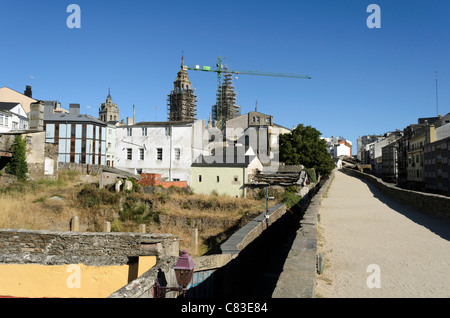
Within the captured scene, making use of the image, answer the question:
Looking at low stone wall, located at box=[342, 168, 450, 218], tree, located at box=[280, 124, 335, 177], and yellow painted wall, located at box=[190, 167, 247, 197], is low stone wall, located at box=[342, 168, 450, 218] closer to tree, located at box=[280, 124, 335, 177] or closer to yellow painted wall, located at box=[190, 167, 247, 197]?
yellow painted wall, located at box=[190, 167, 247, 197]

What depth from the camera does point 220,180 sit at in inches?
1335

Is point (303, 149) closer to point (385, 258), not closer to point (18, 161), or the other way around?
point (18, 161)

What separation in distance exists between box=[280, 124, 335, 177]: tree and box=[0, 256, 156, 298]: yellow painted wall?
38723mm

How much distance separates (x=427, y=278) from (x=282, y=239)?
32.8 feet

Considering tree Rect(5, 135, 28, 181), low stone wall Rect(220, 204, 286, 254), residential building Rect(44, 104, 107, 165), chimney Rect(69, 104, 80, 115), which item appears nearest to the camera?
low stone wall Rect(220, 204, 286, 254)

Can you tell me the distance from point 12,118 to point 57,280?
32707mm

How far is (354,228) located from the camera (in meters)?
12.3

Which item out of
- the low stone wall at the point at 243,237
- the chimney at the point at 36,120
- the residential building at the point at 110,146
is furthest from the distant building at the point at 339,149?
the low stone wall at the point at 243,237

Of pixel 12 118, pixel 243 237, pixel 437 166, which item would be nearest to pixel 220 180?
pixel 243 237

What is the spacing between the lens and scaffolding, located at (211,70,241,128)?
360 feet

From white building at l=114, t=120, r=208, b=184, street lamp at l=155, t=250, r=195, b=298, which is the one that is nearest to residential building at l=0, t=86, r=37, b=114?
white building at l=114, t=120, r=208, b=184

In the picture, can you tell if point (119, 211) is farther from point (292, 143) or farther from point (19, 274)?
point (292, 143)

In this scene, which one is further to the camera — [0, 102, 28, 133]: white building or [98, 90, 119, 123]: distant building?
[98, 90, 119, 123]: distant building
